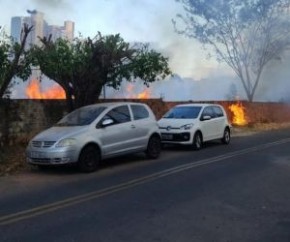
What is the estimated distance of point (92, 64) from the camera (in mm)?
16500

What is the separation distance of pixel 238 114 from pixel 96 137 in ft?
66.0

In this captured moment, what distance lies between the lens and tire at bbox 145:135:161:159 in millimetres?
13945

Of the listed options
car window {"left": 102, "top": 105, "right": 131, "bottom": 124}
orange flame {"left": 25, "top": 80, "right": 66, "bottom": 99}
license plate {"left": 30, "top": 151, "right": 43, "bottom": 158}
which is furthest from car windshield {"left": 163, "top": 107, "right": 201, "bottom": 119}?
orange flame {"left": 25, "top": 80, "right": 66, "bottom": 99}

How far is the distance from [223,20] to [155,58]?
1932 cm

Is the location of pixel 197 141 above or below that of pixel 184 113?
below

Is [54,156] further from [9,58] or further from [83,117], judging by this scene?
[9,58]

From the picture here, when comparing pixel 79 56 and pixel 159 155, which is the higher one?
pixel 79 56

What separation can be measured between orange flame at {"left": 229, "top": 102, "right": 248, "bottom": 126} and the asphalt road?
17.1 metres

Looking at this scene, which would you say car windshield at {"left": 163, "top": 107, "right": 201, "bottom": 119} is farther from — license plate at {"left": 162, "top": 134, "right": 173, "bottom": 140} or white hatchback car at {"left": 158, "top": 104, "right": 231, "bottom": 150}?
license plate at {"left": 162, "top": 134, "right": 173, "bottom": 140}

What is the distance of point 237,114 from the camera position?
30719 millimetres

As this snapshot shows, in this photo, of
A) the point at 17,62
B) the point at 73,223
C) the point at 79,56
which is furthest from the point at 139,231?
the point at 79,56

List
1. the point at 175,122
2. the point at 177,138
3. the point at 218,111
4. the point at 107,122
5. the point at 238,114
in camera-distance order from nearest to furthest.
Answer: the point at 107,122 < the point at 177,138 < the point at 175,122 < the point at 218,111 < the point at 238,114

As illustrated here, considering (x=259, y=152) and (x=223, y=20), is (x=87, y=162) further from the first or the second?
(x=223, y=20)

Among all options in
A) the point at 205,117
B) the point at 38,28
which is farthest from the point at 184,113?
the point at 38,28
